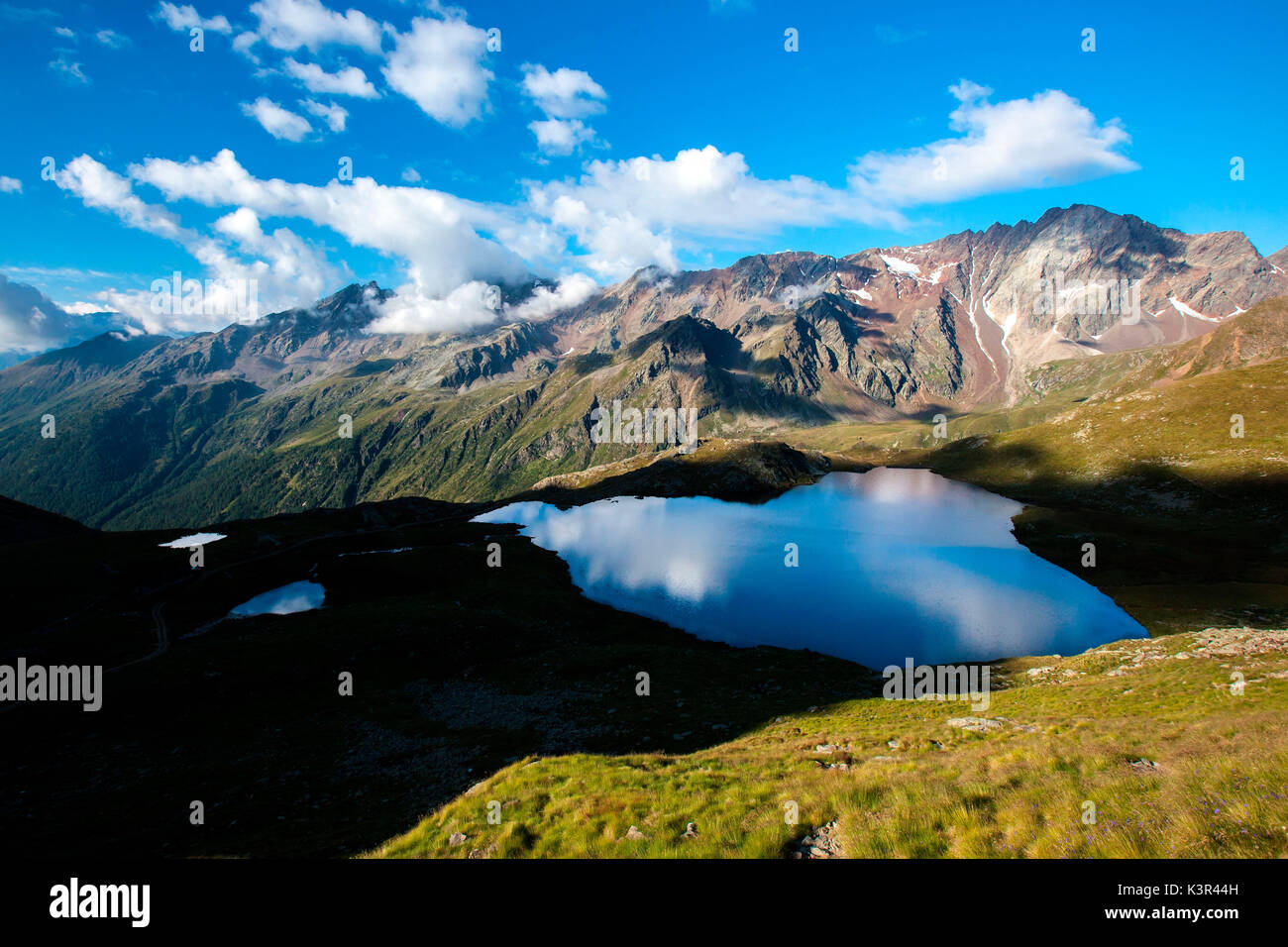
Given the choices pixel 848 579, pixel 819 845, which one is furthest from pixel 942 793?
pixel 848 579

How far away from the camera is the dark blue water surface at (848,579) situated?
6325cm

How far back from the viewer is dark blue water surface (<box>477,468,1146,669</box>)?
6325 cm

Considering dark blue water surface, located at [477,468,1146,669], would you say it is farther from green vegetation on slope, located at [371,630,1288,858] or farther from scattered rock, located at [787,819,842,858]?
scattered rock, located at [787,819,842,858]

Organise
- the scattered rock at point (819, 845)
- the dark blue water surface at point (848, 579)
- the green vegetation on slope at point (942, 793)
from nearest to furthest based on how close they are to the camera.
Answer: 1. the green vegetation on slope at point (942, 793)
2. the scattered rock at point (819, 845)
3. the dark blue water surface at point (848, 579)

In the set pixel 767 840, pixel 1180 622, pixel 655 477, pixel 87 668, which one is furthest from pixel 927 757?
pixel 655 477

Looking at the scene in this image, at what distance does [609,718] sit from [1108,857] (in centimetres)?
2801

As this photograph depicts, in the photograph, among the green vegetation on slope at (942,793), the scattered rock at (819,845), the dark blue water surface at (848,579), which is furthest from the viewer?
the dark blue water surface at (848,579)

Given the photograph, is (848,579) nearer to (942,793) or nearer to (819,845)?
(942,793)

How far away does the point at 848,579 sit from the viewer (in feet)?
283

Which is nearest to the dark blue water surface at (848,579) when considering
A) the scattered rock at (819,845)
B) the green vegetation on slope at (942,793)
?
the green vegetation on slope at (942,793)

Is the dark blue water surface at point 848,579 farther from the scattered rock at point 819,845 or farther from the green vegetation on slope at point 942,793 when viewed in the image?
the scattered rock at point 819,845

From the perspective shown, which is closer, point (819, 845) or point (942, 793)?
point (819, 845)

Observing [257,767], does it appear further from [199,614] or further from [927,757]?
[199,614]

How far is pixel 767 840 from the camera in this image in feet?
34.9
